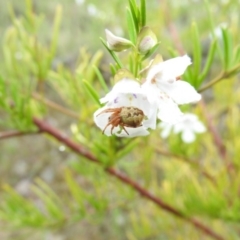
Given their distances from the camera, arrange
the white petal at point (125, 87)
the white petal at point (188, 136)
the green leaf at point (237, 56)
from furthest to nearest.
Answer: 1. the white petal at point (188, 136)
2. the green leaf at point (237, 56)
3. the white petal at point (125, 87)

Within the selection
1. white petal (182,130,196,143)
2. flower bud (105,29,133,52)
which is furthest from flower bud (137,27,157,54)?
white petal (182,130,196,143)

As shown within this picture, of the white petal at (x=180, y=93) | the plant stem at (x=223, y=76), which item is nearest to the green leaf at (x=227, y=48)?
the plant stem at (x=223, y=76)

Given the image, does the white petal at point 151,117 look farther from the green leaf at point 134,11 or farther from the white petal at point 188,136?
the white petal at point 188,136

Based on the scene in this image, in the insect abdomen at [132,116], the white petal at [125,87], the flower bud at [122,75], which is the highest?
the flower bud at [122,75]

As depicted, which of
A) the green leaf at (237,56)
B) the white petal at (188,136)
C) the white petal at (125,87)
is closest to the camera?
the white petal at (125,87)

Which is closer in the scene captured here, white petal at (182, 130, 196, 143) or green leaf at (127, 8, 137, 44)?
green leaf at (127, 8, 137, 44)

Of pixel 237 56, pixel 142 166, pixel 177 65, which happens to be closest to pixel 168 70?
pixel 177 65

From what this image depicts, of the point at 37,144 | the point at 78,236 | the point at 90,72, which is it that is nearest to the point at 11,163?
the point at 37,144

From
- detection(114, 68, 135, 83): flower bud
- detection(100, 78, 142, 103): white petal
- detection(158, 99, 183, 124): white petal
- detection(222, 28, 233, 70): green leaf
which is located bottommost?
detection(158, 99, 183, 124): white petal

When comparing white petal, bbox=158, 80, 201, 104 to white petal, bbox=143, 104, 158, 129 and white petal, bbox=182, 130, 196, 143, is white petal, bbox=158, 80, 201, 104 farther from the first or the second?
white petal, bbox=182, 130, 196, 143
